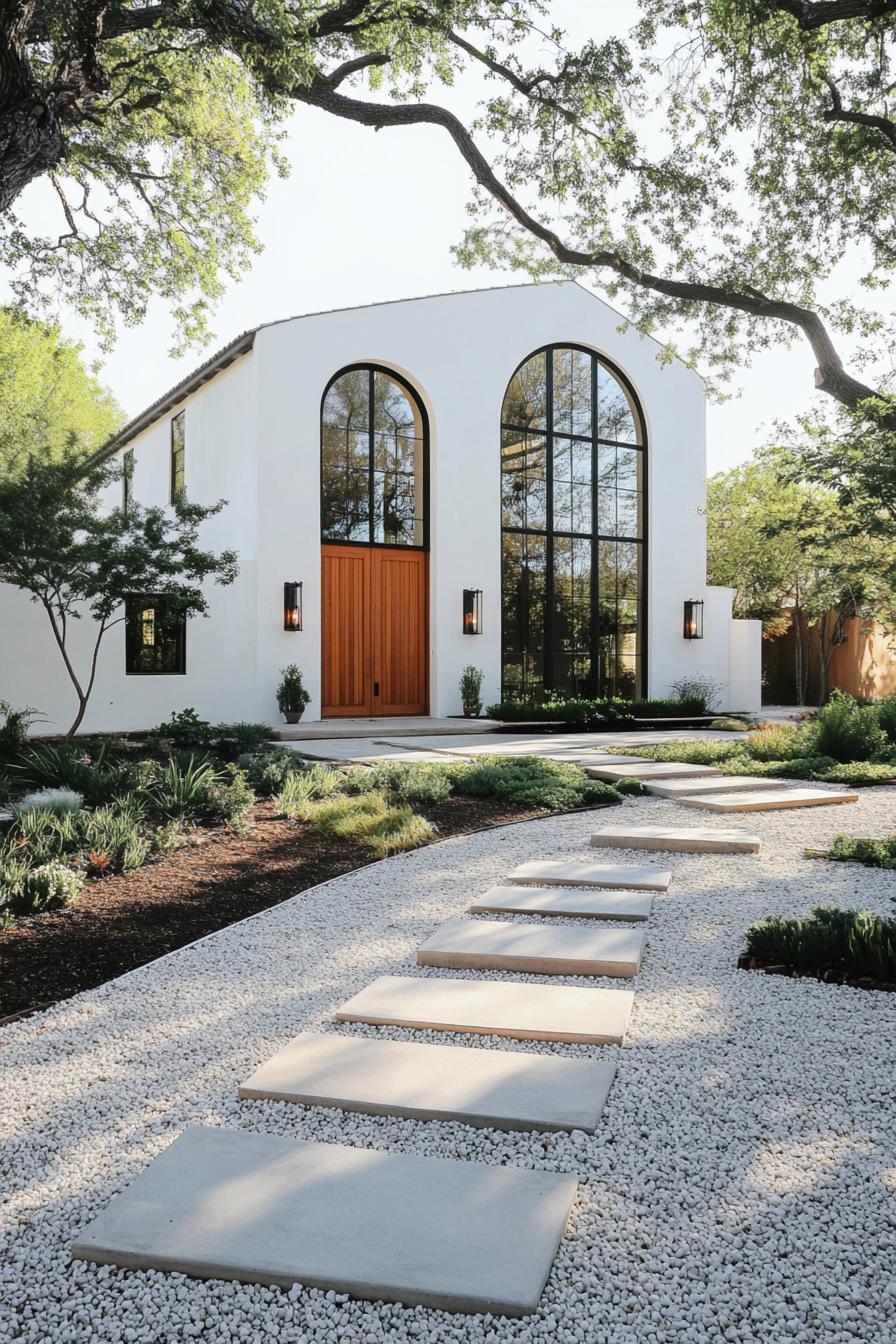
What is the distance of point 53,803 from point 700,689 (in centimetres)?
1302

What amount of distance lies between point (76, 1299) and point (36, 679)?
36.8 ft

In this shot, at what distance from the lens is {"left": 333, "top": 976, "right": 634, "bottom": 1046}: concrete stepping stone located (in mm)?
2633

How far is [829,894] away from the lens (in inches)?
166

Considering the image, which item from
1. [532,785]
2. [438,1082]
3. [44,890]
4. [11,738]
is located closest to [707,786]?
[532,785]

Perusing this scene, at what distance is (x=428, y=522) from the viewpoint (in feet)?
48.4

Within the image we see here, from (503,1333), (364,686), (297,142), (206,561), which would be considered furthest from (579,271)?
(503,1333)

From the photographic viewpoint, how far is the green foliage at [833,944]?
313 centimetres

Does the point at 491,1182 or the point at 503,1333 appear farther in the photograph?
the point at 491,1182

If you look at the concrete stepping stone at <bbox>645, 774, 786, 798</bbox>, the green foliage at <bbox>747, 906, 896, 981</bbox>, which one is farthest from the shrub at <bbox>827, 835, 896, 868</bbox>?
the concrete stepping stone at <bbox>645, 774, 786, 798</bbox>

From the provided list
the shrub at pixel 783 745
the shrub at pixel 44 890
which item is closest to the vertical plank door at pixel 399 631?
the shrub at pixel 783 745

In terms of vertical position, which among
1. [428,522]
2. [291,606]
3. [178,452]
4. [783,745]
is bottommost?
[783,745]

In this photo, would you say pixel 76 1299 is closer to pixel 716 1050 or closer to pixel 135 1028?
pixel 135 1028

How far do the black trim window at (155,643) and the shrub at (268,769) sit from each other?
524 cm

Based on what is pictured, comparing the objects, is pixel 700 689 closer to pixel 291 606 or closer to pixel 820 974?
pixel 291 606
